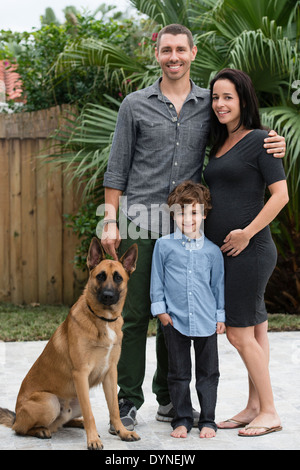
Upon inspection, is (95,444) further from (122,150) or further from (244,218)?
(122,150)

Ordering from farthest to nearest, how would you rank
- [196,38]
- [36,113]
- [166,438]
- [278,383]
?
[36,113], [196,38], [278,383], [166,438]

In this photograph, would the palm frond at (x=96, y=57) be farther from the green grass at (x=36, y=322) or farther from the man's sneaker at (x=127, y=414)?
the man's sneaker at (x=127, y=414)

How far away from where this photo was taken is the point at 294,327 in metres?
6.46

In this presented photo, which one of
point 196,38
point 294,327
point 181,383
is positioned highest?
point 196,38

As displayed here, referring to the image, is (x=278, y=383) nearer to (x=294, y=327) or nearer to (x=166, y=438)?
(x=166, y=438)

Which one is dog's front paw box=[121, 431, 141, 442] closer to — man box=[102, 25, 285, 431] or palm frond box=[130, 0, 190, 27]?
man box=[102, 25, 285, 431]

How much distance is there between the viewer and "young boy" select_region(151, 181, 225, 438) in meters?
3.40

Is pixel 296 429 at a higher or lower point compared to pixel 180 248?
lower

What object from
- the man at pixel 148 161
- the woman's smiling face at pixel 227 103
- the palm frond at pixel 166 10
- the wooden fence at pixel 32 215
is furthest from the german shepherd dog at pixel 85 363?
the palm frond at pixel 166 10

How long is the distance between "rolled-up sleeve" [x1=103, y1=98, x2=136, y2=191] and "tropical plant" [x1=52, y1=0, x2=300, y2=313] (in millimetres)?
2699

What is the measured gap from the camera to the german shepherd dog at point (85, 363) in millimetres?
3244
